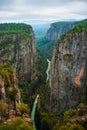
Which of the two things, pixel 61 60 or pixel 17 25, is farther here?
pixel 17 25

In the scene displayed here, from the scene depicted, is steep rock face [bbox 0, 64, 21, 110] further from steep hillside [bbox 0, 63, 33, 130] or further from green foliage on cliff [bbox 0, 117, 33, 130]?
green foliage on cliff [bbox 0, 117, 33, 130]

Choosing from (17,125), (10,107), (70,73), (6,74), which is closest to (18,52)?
(70,73)

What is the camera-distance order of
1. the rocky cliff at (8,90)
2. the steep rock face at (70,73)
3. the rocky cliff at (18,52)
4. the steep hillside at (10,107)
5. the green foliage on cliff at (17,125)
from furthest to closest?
1. the rocky cliff at (18,52)
2. the steep rock face at (70,73)
3. the rocky cliff at (8,90)
4. the steep hillside at (10,107)
5. the green foliage on cliff at (17,125)

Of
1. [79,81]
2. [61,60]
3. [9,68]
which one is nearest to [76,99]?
[79,81]

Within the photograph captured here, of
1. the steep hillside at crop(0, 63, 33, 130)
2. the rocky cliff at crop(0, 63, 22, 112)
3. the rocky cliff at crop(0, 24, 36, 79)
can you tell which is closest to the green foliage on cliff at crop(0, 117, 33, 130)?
the steep hillside at crop(0, 63, 33, 130)

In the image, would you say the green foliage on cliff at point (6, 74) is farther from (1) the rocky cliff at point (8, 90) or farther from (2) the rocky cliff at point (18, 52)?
(2) the rocky cliff at point (18, 52)

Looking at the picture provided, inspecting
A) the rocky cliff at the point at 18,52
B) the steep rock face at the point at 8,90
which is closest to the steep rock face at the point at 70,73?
the steep rock face at the point at 8,90

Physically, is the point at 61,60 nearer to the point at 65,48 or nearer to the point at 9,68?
the point at 65,48

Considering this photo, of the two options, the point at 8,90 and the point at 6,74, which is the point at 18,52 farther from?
the point at 8,90
